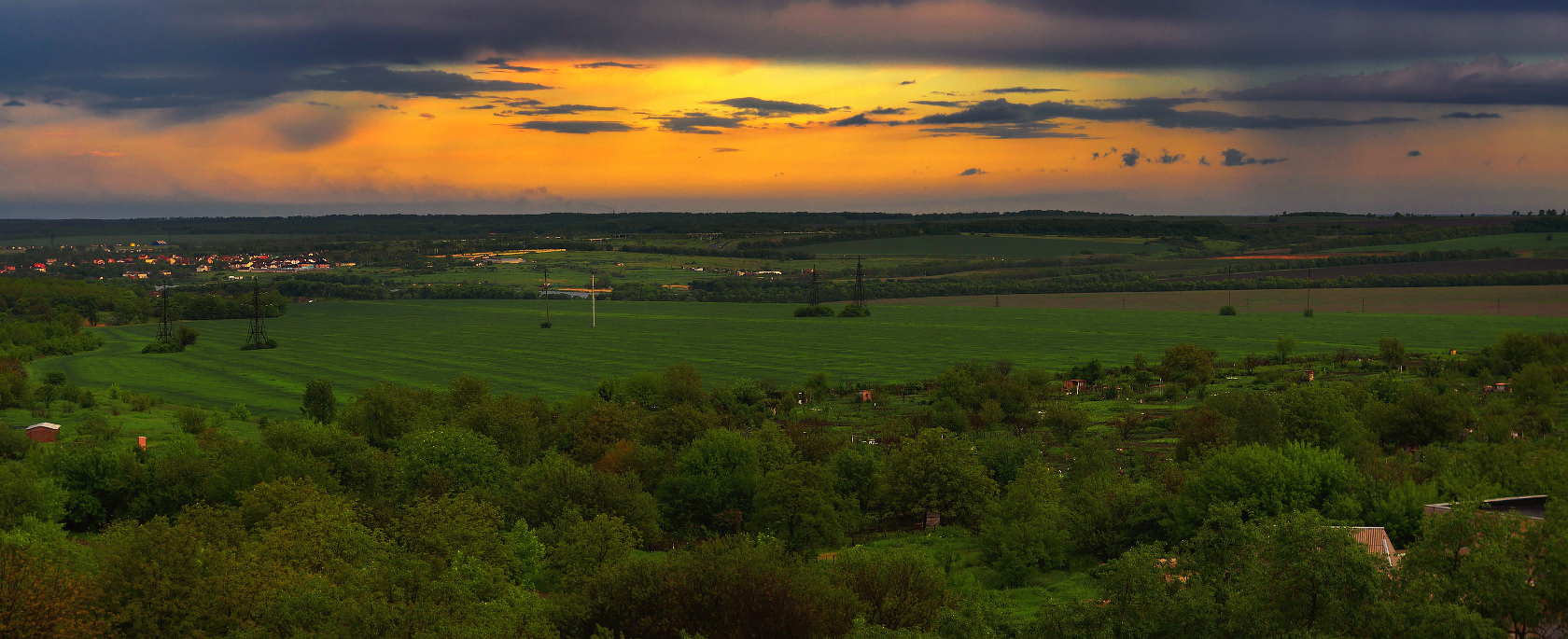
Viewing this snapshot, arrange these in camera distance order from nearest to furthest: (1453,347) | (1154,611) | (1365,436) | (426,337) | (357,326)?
(1154,611) → (1365,436) → (1453,347) → (426,337) → (357,326)

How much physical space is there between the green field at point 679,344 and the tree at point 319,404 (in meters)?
7.79

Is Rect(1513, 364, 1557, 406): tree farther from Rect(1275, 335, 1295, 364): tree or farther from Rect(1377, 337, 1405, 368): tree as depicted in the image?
Rect(1275, 335, 1295, 364): tree

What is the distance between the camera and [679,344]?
6132 inches

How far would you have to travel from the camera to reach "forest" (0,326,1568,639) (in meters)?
28.6

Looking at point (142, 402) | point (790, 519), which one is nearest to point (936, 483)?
point (790, 519)

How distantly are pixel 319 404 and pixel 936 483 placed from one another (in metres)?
58.9

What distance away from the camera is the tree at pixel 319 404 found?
9375 cm

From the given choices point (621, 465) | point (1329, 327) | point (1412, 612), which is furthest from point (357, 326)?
point (1412, 612)

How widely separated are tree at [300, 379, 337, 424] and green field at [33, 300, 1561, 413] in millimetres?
7794

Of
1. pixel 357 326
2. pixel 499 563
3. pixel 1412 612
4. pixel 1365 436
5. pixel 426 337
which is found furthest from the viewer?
pixel 357 326

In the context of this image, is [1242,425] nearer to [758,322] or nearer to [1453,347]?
[1453,347]

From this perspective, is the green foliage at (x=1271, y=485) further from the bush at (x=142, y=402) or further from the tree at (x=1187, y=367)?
the bush at (x=142, y=402)

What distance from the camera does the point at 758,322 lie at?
183m

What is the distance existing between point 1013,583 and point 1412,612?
74.5 ft
